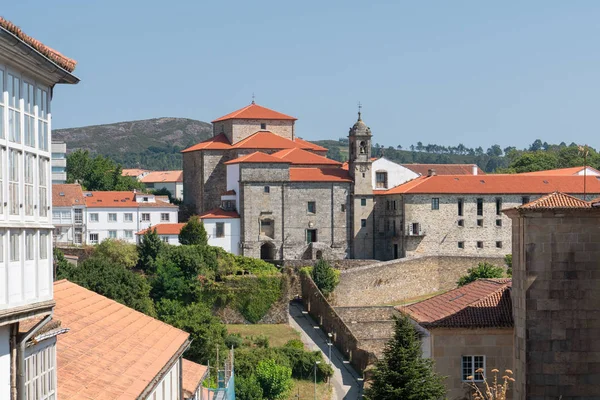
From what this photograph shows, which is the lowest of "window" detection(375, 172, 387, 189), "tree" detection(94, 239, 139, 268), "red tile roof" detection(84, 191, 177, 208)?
"tree" detection(94, 239, 139, 268)

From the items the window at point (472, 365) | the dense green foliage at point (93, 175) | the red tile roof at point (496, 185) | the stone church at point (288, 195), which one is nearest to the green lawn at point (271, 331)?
the stone church at point (288, 195)

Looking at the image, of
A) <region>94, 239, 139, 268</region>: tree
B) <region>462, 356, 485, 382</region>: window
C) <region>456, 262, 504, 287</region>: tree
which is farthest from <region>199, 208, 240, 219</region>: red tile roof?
<region>462, 356, 485, 382</region>: window

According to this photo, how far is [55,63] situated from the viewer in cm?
1166

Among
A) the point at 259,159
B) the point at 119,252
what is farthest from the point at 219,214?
the point at 119,252

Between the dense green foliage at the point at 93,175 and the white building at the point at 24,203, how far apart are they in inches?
3365

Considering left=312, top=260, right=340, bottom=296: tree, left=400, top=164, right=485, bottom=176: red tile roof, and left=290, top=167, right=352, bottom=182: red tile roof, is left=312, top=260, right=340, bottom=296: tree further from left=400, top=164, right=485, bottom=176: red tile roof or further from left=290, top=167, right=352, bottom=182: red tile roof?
left=400, top=164, right=485, bottom=176: red tile roof

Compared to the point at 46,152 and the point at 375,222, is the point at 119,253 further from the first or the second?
the point at 46,152

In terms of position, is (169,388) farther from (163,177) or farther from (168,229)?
(163,177)

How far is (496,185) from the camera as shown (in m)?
78.2

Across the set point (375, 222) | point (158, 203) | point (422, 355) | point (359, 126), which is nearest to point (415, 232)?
point (375, 222)

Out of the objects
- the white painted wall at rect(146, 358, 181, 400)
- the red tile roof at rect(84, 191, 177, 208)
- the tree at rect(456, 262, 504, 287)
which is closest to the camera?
the white painted wall at rect(146, 358, 181, 400)

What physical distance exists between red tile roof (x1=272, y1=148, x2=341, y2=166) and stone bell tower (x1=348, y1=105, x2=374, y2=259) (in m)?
2.38

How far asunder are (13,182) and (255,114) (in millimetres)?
72268

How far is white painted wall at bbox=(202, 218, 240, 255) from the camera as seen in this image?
239 ft
